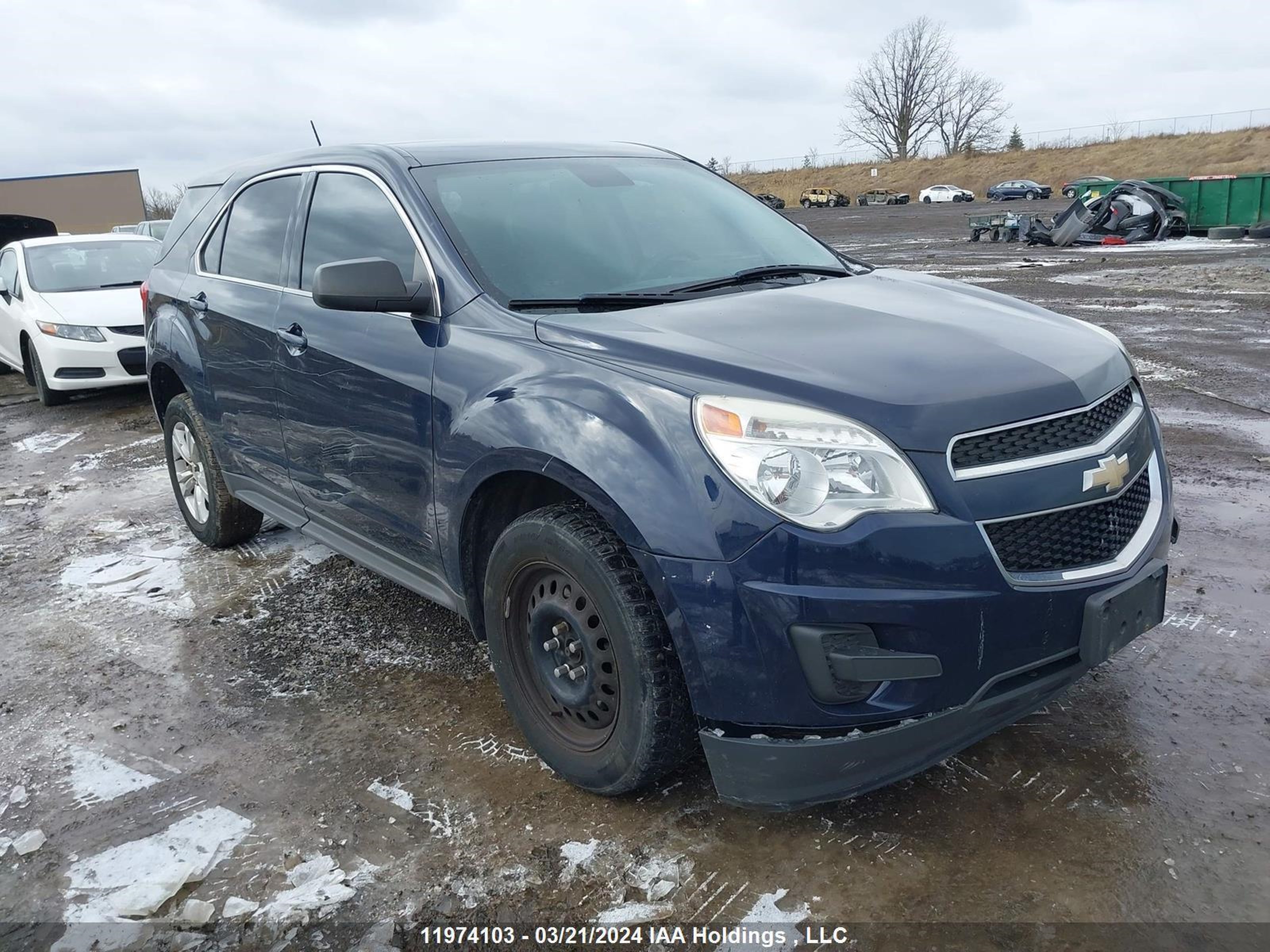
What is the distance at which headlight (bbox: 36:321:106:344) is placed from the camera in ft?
31.2

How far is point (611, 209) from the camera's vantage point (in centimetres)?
363

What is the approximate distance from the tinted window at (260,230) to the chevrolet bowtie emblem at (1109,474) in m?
3.02

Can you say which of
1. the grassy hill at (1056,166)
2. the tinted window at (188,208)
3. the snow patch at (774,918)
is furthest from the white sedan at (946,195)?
the snow patch at (774,918)

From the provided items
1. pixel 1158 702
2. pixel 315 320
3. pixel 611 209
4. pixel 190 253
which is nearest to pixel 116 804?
pixel 315 320

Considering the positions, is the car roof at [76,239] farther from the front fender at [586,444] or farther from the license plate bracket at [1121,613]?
the license plate bracket at [1121,613]

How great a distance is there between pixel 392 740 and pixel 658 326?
160cm

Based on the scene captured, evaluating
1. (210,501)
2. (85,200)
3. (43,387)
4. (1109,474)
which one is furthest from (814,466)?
(85,200)

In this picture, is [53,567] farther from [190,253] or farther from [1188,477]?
[1188,477]

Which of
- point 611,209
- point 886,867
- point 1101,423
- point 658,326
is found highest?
point 611,209

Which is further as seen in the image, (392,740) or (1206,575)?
(1206,575)

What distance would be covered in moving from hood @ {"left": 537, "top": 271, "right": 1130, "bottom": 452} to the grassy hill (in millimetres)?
53720

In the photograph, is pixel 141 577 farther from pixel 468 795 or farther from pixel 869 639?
pixel 869 639

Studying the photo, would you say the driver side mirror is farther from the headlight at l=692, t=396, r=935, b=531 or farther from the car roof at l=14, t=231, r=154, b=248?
the car roof at l=14, t=231, r=154, b=248

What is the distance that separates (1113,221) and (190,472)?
22841mm
